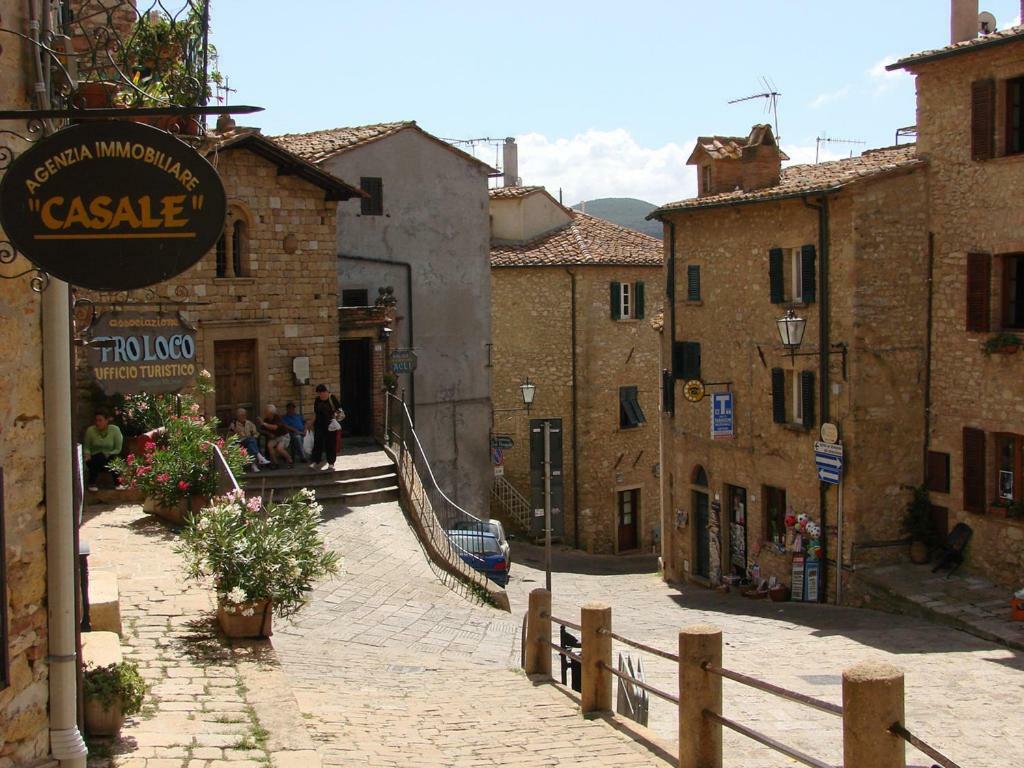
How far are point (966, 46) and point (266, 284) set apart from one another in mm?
13226

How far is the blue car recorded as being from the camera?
25391 mm

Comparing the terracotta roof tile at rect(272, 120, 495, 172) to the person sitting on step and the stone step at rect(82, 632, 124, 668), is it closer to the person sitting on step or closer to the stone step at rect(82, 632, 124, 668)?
the person sitting on step

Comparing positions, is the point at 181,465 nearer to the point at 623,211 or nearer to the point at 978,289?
the point at 978,289

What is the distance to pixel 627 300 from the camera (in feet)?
123

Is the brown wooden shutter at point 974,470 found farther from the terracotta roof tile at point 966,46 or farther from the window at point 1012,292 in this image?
the terracotta roof tile at point 966,46

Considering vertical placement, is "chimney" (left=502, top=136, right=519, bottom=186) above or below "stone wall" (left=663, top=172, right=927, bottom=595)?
above

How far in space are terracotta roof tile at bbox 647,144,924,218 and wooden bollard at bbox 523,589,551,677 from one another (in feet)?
36.7

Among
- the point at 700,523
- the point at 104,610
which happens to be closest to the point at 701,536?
the point at 700,523

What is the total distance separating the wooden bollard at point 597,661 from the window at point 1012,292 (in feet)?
38.6

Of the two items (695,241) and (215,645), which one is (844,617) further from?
(215,645)

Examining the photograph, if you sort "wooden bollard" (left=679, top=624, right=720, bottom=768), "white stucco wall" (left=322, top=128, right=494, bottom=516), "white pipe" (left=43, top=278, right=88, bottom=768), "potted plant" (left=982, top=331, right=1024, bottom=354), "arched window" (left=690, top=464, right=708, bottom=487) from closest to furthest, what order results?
1. "white pipe" (left=43, top=278, right=88, bottom=768)
2. "wooden bollard" (left=679, top=624, right=720, bottom=768)
3. "potted plant" (left=982, top=331, right=1024, bottom=354)
4. "arched window" (left=690, top=464, right=708, bottom=487)
5. "white stucco wall" (left=322, top=128, right=494, bottom=516)

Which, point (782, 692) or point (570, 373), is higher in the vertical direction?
point (570, 373)

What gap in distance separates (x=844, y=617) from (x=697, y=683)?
1215cm

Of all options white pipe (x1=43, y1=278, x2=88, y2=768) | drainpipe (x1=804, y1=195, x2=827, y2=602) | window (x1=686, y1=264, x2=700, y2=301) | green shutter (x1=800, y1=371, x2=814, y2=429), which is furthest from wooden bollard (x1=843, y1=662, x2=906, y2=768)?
window (x1=686, y1=264, x2=700, y2=301)
